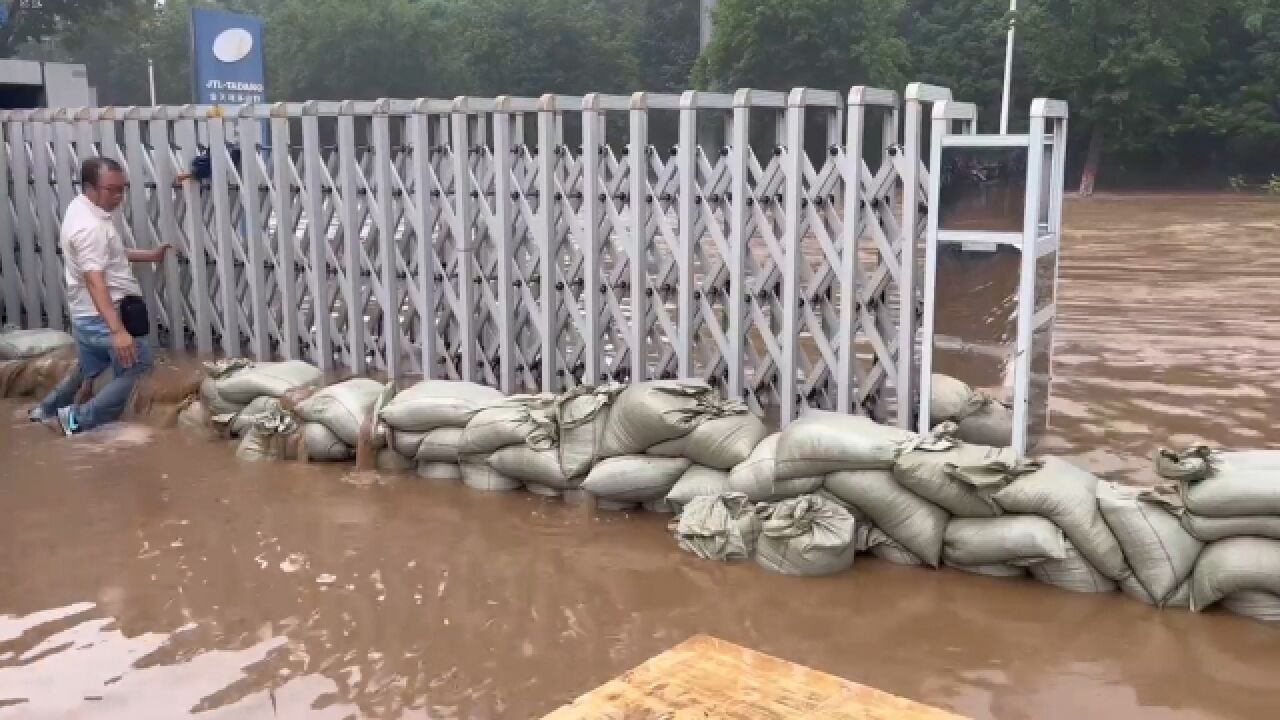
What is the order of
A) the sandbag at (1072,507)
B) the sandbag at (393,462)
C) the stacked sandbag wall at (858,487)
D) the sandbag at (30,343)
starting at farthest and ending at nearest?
the sandbag at (30,343)
the sandbag at (393,462)
the sandbag at (1072,507)
the stacked sandbag wall at (858,487)

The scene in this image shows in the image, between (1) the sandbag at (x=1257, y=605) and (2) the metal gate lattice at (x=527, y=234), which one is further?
(2) the metal gate lattice at (x=527, y=234)

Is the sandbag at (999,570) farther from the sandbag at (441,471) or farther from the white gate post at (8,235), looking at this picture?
the white gate post at (8,235)

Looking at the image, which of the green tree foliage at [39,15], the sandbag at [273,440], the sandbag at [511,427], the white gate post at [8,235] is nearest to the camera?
the sandbag at [511,427]

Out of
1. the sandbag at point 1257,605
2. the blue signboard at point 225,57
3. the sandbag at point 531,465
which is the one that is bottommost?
the sandbag at point 1257,605

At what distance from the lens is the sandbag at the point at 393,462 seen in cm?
540

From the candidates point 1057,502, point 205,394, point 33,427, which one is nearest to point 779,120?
point 1057,502

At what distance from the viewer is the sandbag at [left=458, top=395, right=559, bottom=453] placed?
4.95m

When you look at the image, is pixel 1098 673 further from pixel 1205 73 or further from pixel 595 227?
pixel 1205 73

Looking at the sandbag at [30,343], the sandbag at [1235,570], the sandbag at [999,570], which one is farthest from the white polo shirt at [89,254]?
the sandbag at [1235,570]

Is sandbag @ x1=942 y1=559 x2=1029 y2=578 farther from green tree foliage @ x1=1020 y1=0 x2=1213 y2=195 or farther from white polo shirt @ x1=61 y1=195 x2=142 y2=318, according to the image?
green tree foliage @ x1=1020 y1=0 x2=1213 y2=195

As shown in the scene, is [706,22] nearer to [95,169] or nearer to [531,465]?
[95,169]

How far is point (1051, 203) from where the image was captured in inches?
182

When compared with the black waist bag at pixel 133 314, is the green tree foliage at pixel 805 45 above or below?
above

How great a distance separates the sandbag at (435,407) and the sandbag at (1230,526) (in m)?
2.92
